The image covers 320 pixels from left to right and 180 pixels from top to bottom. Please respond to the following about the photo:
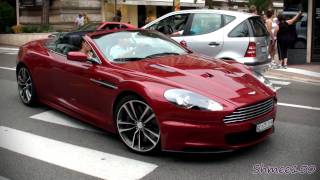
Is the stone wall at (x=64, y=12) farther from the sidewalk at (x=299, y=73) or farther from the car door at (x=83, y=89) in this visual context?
the car door at (x=83, y=89)

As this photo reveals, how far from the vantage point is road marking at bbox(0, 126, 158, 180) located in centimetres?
541

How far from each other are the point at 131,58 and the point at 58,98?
4.61 feet

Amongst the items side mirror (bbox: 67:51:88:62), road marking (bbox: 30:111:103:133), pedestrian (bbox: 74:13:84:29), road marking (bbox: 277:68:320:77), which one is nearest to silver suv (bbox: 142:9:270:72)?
road marking (bbox: 277:68:320:77)

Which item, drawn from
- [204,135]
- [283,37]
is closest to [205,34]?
[283,37]

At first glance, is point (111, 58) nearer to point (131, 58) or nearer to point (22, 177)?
point (131, 58)

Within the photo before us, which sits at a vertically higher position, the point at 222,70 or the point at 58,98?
the point at 222,70

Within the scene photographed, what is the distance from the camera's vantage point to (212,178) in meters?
5.19

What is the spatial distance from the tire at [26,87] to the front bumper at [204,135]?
3.34 metres

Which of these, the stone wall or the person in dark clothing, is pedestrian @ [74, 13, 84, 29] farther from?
the person in dark clothing

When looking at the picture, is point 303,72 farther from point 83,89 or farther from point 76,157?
point 76,157

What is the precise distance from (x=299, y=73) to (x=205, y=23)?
A: 3.93 metres

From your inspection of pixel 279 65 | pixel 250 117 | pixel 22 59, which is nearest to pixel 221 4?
pixel 279 65

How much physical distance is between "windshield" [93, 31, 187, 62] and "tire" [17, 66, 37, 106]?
176 cm

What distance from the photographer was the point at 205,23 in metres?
10.8
